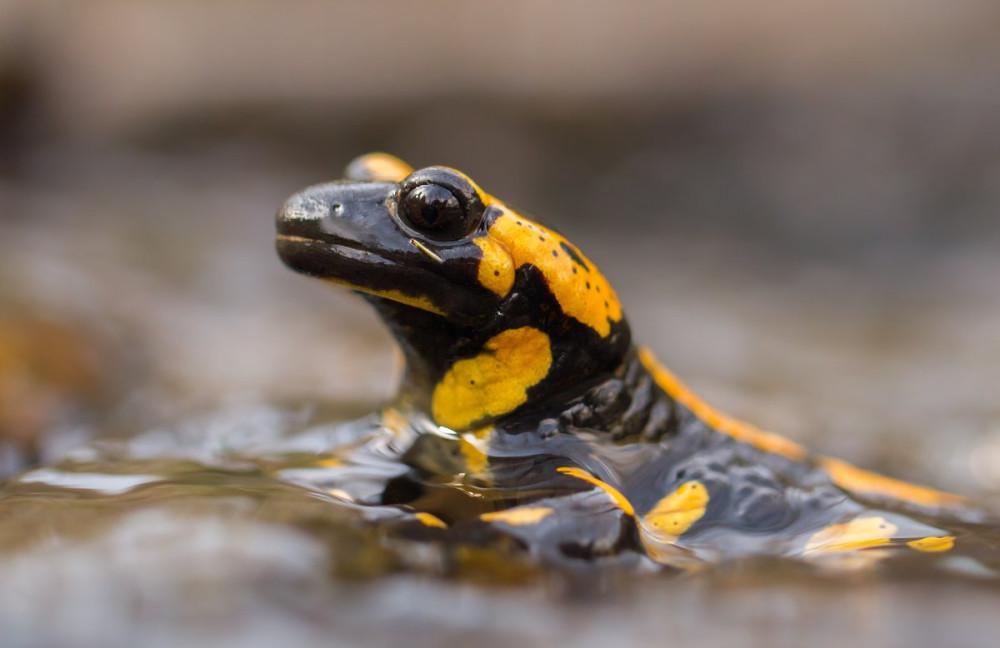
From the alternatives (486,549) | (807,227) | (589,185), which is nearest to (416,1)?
(589,185)

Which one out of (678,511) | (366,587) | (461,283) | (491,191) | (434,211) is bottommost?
(366,587)

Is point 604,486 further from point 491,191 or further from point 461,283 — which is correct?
point 491,191

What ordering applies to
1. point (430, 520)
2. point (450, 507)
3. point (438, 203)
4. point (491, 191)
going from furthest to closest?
1. point (491, 191)
2. point (438, 203)
3. point (450, 507)
4. point (430, 520)

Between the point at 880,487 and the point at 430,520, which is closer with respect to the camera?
the point at 430,520

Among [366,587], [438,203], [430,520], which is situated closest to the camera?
[366,587]

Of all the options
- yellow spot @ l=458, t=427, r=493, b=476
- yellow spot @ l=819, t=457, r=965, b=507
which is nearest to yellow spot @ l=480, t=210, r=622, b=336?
yellow spot @ l=458, t=427, r=493, b=476

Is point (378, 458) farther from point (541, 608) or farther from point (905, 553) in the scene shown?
point (905, 553)

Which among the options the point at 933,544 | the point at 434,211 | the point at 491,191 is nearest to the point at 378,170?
the point at 434,211

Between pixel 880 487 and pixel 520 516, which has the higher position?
pixel 880 487
